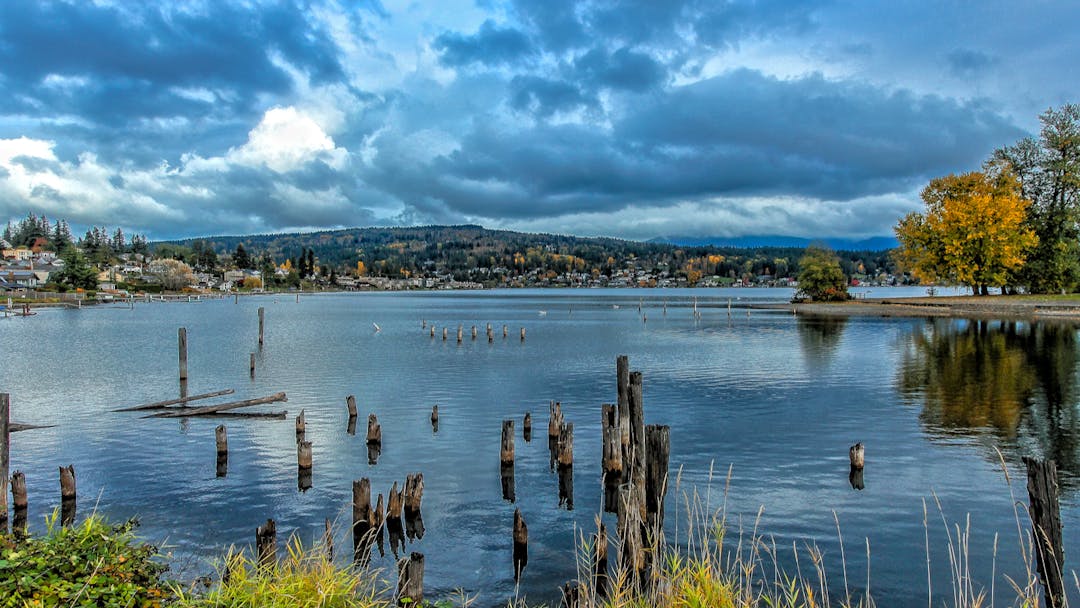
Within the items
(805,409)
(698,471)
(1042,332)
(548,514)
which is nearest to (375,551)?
(548,514)

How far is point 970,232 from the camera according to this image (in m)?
85.6

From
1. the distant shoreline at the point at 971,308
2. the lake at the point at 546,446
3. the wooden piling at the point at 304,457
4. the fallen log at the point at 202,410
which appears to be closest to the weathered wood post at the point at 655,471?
the lake at the point at 546,446

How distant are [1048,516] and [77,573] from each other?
1319 cm

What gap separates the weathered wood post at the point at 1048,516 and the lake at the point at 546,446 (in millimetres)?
2712

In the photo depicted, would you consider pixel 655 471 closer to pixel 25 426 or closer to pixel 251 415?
pixel 251 415

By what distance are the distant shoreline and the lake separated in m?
32.0

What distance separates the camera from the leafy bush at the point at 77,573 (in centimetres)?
823

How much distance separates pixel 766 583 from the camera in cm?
1320

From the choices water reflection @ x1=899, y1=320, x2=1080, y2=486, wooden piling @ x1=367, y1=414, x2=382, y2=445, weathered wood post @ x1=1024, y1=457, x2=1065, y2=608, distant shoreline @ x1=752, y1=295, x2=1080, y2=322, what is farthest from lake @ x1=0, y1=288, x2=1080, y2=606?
distant shoreline @ x1=752, y1=295, x2=1080, y2=322

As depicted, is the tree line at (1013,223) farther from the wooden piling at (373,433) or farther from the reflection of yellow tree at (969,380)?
the wooden piling at (373,433)

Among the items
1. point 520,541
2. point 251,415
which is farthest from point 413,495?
point 251,415

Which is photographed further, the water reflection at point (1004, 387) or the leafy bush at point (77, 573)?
the water reflection at point (1004, 387)

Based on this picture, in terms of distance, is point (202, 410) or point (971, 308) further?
point (971, 308)

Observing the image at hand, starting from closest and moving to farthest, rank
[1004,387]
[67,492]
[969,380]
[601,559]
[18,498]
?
[601,559]
[18,498]
[67,492]
[1004,387]
[969,380]
